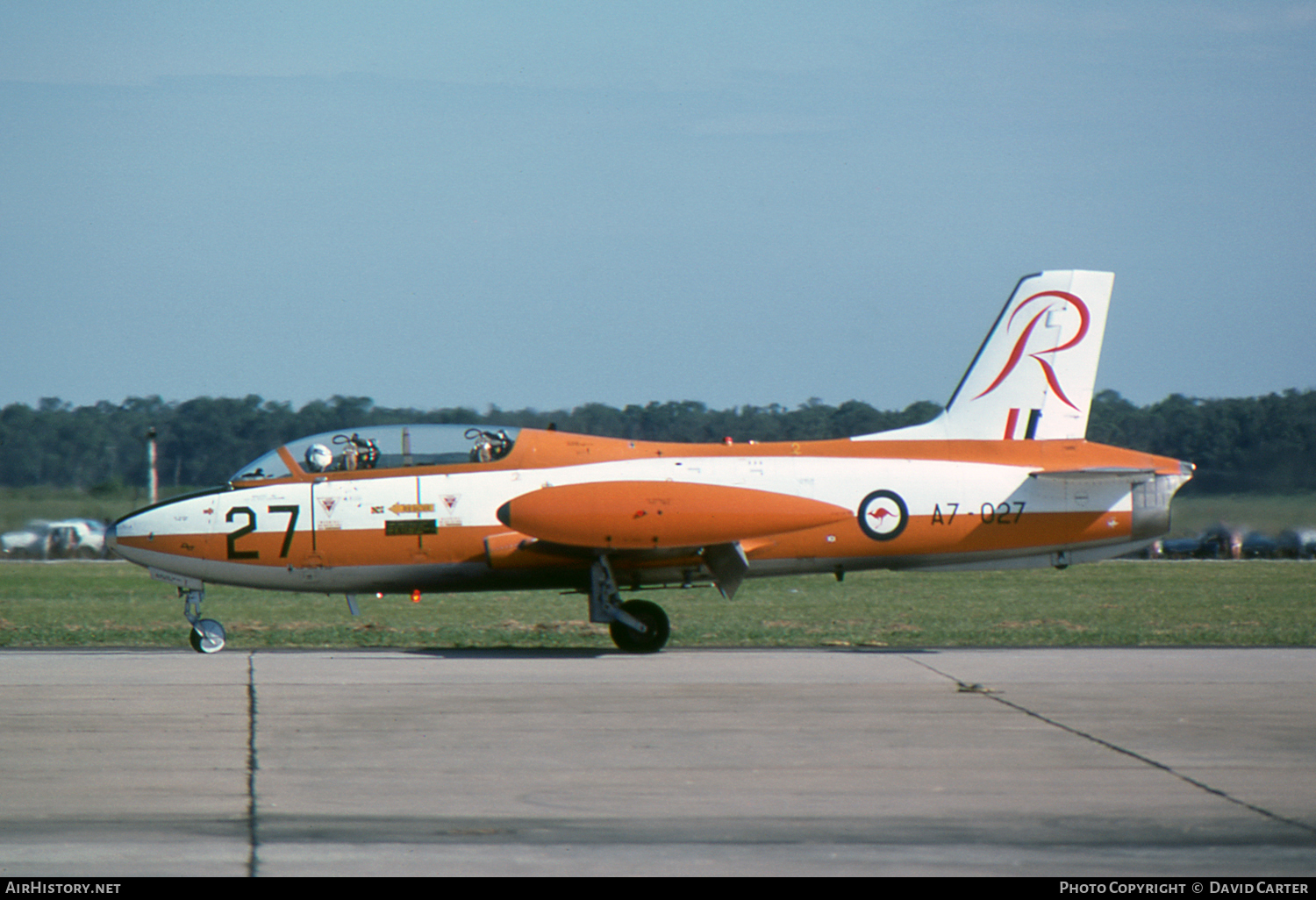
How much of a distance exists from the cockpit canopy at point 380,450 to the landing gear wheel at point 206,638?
193 centimetres

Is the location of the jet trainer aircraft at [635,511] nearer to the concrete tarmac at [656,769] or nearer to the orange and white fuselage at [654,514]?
the orange and white fuselage at [654,514]

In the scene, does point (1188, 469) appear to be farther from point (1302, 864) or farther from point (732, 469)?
point (1302, 864)

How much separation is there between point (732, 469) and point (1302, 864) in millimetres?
10844

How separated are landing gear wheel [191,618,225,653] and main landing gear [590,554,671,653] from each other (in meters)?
4.78

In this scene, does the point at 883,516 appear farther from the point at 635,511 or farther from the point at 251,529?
the point at 251,529

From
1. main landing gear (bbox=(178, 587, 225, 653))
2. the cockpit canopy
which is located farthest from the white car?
the cockpit canopy

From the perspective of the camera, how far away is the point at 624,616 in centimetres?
1692

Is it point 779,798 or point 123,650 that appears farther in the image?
point 123,650

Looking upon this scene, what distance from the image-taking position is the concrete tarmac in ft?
24.1

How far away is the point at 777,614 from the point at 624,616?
34.5ft

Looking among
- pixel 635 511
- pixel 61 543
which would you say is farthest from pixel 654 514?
pixel 61 543

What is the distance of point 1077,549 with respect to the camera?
18.0 m

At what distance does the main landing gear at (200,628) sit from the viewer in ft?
55.0
